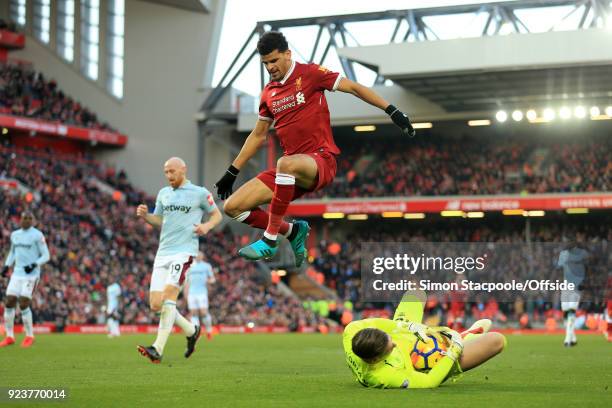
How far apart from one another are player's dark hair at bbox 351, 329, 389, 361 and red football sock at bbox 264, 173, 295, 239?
2005mm

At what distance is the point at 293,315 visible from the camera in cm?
3756

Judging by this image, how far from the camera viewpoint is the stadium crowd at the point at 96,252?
32562mm

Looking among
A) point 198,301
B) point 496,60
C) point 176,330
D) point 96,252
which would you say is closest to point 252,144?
point 198,301

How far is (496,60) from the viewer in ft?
111

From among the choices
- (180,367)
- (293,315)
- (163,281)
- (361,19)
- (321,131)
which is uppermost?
(361,19)

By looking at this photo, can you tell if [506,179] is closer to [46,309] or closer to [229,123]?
[229,123]

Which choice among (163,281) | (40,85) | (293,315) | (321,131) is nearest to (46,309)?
(293,315)

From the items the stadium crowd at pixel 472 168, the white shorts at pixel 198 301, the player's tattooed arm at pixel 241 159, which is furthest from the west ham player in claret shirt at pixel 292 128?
the stadium crowd at pixel 472 168

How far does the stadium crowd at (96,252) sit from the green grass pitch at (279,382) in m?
18.5

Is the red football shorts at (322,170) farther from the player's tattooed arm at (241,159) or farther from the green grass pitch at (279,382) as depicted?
the green grass pitch at (279,382)

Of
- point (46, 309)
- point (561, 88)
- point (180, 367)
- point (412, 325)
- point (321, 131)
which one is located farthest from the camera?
point (561, 88)

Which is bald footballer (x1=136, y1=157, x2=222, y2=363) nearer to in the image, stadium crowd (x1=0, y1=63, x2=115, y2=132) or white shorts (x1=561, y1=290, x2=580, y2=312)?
white shorts (x1=561, y1=290, x2=580, y2=312)

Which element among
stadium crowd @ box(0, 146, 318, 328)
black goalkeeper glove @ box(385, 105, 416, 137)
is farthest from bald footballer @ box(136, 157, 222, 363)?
stadium crowd @ box(0, 146, 318, 328)

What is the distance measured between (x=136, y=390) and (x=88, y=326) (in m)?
24.6
